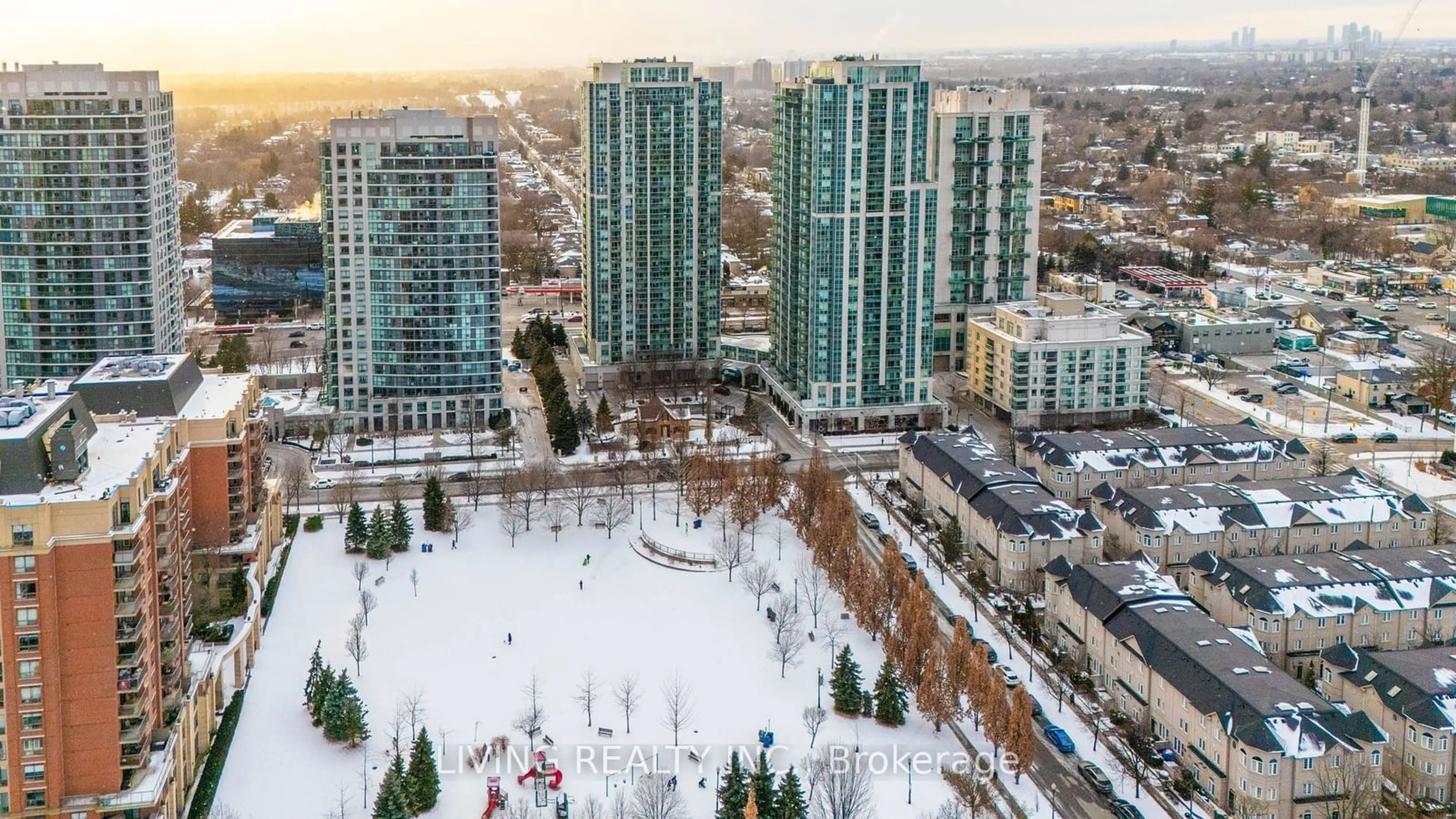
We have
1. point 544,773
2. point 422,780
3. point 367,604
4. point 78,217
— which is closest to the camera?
point 422,780

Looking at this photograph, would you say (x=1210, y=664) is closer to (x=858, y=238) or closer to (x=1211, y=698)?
(x=1211, y=698)

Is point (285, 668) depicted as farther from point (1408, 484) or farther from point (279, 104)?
point (279, 104)

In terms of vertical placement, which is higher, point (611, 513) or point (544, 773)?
point (611, 513)

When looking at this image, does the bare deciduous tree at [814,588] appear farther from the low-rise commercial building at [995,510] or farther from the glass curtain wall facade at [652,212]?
the glass curtain wall facade at [652,212]

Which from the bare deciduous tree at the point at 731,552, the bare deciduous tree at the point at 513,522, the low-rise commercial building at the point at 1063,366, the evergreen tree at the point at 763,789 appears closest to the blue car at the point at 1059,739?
the evergreen tree at the point at 763,789

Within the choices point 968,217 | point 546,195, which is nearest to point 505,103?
point 546,195

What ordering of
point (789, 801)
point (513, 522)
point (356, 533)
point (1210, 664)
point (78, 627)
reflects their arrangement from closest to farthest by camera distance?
point (78, 627) → point (789, 801) → point (1210, 664) → point (356, 533) → point (513, 522)

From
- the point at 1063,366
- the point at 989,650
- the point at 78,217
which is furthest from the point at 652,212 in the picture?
the point at 989,650
